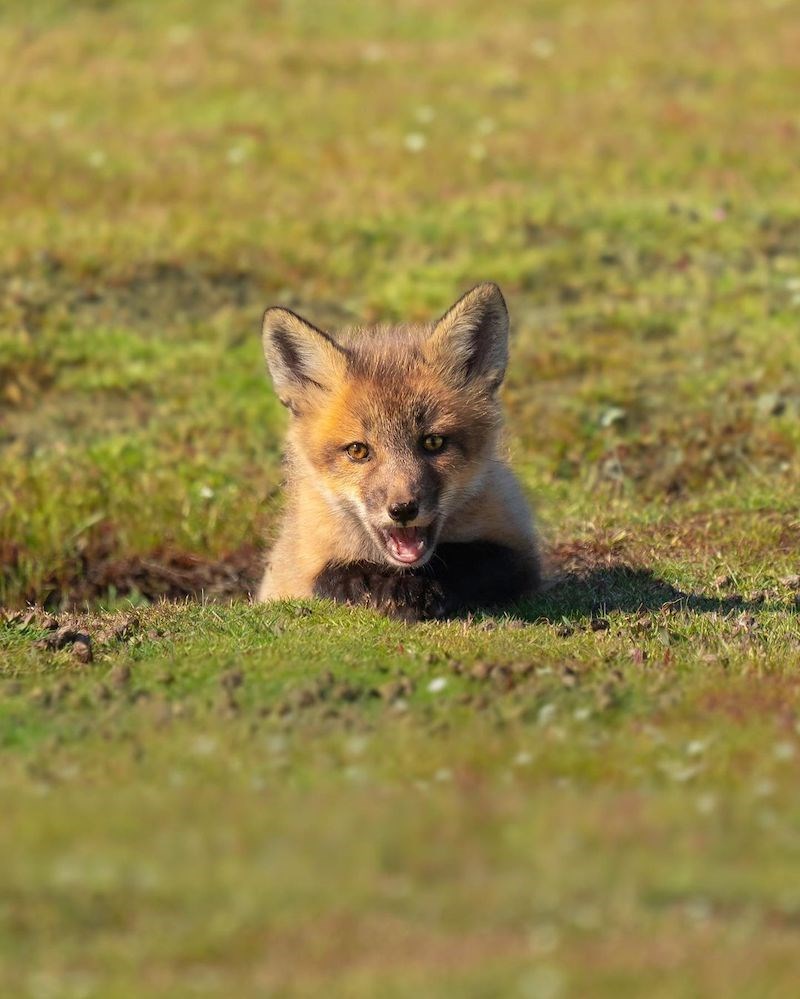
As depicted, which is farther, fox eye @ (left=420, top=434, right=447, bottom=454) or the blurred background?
the blurred background

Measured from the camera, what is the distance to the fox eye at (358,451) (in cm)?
803

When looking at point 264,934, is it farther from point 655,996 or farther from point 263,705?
point 263,705

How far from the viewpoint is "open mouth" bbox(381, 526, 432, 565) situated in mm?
7852

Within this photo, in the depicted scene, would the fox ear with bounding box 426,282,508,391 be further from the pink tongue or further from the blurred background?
the blurred background

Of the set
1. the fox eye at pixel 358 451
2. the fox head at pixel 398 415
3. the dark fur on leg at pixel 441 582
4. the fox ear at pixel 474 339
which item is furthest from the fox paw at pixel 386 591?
the fox ear at pixel 474 339

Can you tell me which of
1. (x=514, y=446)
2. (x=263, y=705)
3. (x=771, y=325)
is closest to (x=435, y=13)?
(x=771, y=325)

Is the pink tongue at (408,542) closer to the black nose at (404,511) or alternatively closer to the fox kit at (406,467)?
the fox kit at (406,467)

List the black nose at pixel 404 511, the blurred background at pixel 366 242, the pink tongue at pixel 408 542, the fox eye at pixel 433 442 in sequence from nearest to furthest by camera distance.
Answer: the black nose at pixel 404 511 < the pink tongue at pixel 408 542 < the fox eye at pixel 433 442 < the blurred background at pixel 366 242

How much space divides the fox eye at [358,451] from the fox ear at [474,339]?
71cm

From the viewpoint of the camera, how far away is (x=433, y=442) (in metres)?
8.02

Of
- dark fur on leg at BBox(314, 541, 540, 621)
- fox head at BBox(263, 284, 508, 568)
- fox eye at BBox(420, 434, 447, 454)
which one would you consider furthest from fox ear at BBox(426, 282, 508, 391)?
dark fur on leg at BBox(314, 541, 540, 621)

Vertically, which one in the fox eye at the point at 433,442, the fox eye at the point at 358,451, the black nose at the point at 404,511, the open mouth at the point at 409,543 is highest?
the fox eye at the point at 433,442

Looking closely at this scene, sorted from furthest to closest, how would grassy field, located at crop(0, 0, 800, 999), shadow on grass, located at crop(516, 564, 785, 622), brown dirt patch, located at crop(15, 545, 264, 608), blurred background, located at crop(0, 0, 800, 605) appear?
1. blurred background, located at crop(0, 0, 800, 605)
2. brown dirt patch, located at crop(15, 545, 264, 608)
3. shadow on grass, located at crop(516, 564, 785, 622)
4. grassy field, located at crop(0, 0, 800, 999)

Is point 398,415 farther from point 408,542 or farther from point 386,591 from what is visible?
point 386,591
